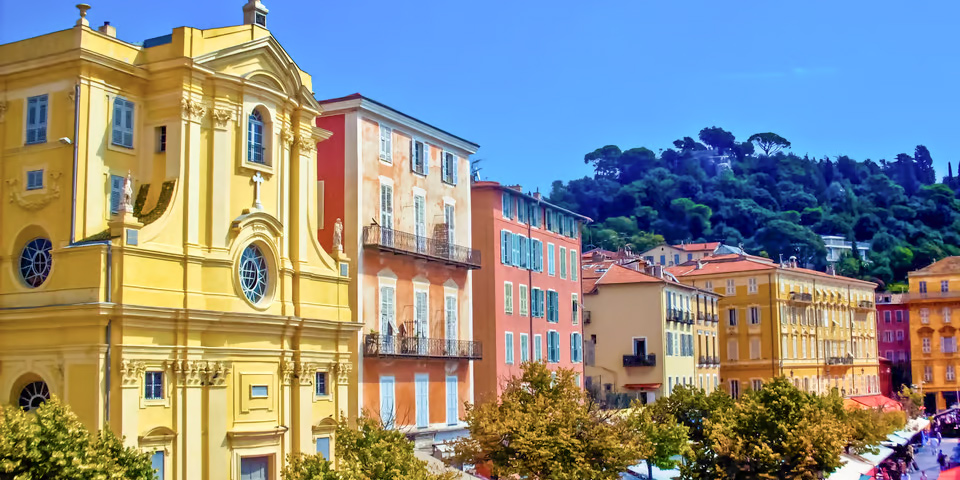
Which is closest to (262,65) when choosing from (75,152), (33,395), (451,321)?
(75,152)

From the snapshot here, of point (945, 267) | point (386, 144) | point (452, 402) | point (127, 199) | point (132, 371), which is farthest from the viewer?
point (945, 267)

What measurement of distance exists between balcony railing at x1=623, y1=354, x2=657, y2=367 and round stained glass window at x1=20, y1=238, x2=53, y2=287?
47.4 m

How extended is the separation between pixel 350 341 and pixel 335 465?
5.61 m

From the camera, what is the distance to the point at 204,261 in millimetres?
33031

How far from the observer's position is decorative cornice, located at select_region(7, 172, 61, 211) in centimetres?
3173

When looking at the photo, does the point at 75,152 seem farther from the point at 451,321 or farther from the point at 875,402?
the point at 875,402

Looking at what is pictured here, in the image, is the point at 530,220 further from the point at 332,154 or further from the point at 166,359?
the point at 166,359

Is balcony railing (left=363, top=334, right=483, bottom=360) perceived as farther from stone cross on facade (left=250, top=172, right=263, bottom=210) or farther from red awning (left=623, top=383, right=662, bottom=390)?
red awning (left=623, top=383, right=662, bottom=390)

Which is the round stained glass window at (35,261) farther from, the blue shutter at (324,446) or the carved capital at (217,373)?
the blue shutter at (324,446)

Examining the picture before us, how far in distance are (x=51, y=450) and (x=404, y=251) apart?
20544mm

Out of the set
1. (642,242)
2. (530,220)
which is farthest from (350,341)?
(642,242)

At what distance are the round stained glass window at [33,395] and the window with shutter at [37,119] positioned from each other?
662cm

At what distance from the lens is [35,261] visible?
105 ft

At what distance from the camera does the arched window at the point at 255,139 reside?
35.2 metres
